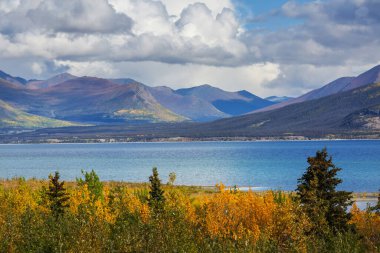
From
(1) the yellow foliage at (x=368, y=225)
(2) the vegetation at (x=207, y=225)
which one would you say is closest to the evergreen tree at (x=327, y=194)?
(2) the vegetation at (x=207, y=225)

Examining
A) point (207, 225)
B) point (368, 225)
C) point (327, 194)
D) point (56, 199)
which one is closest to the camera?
point (207, 225)

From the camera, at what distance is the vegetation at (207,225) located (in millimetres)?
26844

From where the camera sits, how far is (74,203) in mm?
47438

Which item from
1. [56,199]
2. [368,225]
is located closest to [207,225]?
[368,225]

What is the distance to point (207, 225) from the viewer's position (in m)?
37.1

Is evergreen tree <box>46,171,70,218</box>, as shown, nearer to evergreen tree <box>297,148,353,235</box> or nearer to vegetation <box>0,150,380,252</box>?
vegetation <box>0,150,380,252</box>

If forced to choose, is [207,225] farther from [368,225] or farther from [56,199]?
[56,199]

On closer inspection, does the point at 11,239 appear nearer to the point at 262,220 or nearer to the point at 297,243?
the point at 297,243

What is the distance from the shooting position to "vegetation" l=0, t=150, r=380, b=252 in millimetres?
26844

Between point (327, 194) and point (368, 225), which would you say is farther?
point (327, 194)

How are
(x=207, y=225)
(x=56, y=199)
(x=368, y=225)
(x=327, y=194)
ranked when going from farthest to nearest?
1. (x=56, y=199)
2. (x=327, y=194)
3. (x=368, y=225)
4. (x=207, y=225)

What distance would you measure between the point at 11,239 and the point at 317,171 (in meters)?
20.7

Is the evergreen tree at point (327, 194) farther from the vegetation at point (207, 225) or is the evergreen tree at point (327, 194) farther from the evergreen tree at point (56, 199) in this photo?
the evergreen tree at point (56, 199)

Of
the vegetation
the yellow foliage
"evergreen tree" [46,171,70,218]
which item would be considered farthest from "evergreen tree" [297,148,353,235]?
"evergreen tree" [46,171,70,218]
